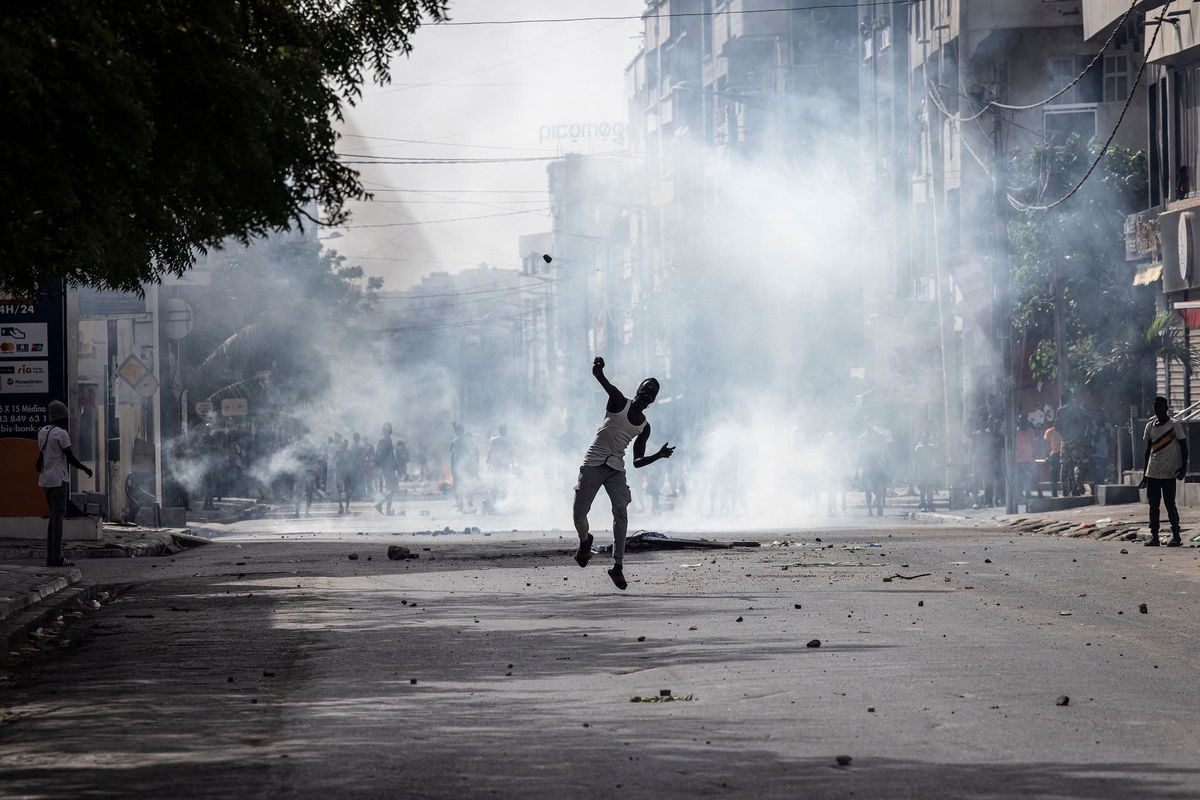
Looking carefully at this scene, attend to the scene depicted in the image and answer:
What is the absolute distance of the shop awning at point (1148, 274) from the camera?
1403 inches

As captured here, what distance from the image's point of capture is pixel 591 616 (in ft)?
43.7

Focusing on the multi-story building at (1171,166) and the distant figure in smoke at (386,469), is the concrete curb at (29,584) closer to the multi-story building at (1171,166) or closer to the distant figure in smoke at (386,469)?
the multi-story building at (1171,166)

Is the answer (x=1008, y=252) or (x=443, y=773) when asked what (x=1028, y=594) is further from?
(x=1008, y=252)

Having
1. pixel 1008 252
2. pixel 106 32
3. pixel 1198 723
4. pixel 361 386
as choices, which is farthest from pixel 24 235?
pixel 361 386

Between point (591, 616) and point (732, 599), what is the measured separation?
166 centimetres

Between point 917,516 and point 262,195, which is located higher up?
point 262,195

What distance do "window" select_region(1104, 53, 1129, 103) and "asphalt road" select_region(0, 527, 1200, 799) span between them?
31.1m

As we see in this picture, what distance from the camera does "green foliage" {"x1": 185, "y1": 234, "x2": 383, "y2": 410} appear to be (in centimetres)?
5269

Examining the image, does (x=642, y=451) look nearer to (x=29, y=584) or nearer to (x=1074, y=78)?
(x=29, y=584)

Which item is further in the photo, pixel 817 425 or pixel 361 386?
pixel 361 386

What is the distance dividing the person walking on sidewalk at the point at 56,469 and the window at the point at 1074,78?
32285mm


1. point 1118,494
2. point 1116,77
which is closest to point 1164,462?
point 1118,494

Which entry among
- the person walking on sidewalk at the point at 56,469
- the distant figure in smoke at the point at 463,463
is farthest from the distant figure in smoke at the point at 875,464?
the person walking on sidewalk at the point at 56,469

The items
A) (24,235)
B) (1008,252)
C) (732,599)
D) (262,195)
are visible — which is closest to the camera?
(24,235)
